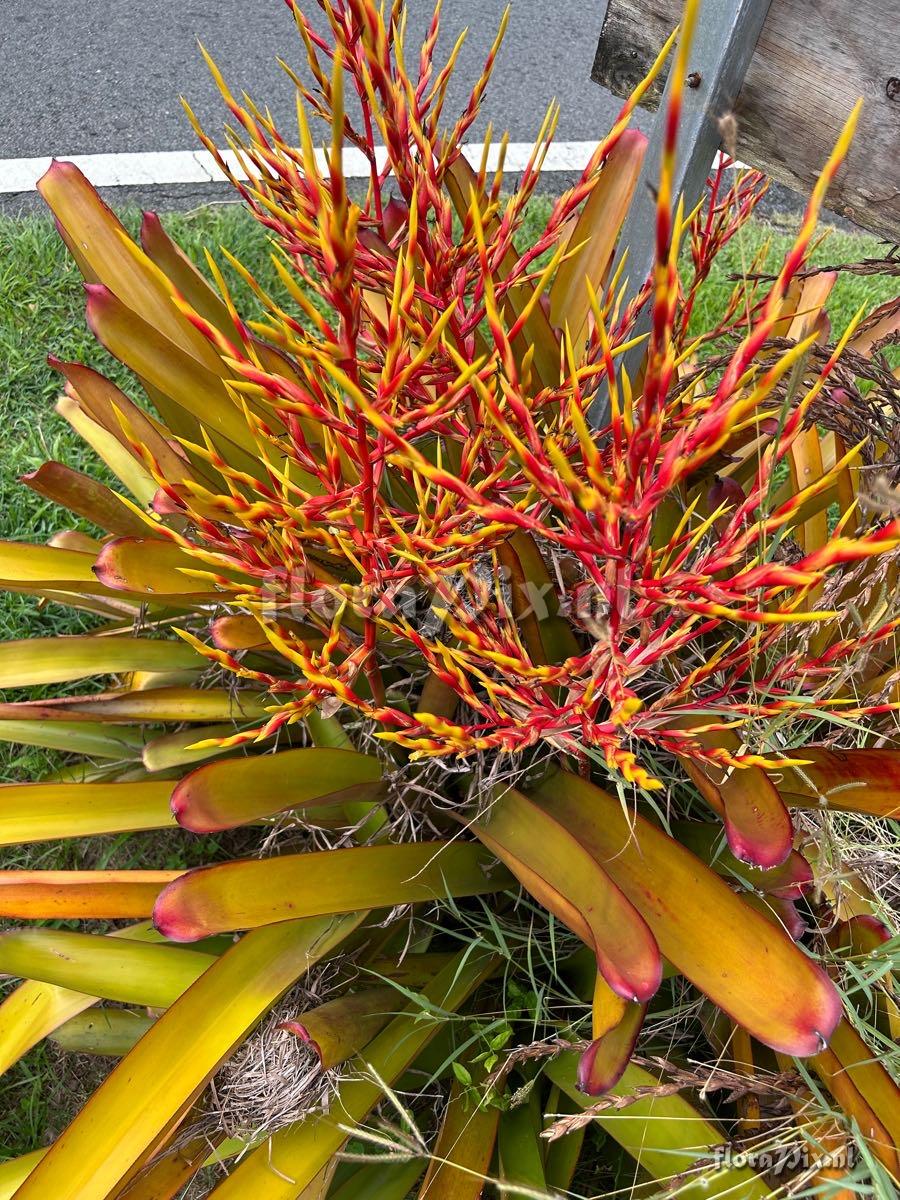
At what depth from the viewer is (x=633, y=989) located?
3.07 ft

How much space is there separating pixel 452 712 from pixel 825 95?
1.06 metres

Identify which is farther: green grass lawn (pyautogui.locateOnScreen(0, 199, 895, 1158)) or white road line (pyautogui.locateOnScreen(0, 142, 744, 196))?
white road line (pyautogui.locateOnScreen(0, 142, 744, 196))

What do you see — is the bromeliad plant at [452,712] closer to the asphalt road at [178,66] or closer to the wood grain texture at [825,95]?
the wood grain texture at [825,95]

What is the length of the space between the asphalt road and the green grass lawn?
779mm

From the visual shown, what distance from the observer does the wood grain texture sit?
4.21 feet

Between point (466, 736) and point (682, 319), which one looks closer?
point (466, 736)

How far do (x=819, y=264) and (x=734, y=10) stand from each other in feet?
6.21

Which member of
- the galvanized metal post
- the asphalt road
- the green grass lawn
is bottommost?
the green grass lawn

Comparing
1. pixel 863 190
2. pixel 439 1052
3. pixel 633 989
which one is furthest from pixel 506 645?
pixel 863 190

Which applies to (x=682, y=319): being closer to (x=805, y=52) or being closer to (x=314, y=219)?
(x=314, y=219)

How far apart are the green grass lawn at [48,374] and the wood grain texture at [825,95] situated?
0.77 feet

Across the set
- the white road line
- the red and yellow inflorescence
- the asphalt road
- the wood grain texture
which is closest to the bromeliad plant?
the red and yellow inflorescence

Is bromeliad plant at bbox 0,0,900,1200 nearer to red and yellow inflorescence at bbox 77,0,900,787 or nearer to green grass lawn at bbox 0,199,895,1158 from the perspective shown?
red and yellow inflorescence at bbox 77,0,900,787

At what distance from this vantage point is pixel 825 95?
135 centimetres
